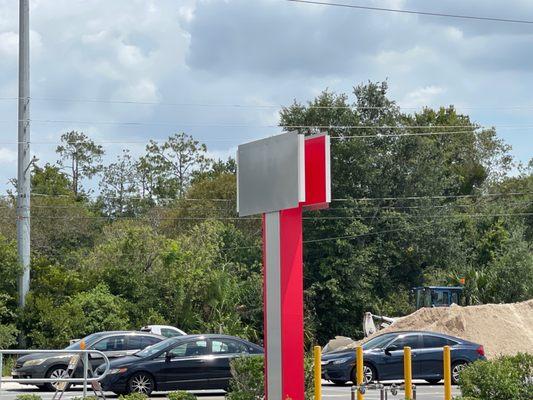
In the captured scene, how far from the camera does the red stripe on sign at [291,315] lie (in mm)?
13586

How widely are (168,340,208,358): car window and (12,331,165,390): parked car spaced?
2.75m

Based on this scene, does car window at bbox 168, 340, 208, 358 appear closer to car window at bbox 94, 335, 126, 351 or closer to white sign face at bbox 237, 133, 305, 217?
car window at bbox 94, 335, 126, 351

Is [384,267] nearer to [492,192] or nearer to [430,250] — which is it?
[430,250]

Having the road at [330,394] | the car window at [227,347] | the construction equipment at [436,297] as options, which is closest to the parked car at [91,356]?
the road at [330,394]

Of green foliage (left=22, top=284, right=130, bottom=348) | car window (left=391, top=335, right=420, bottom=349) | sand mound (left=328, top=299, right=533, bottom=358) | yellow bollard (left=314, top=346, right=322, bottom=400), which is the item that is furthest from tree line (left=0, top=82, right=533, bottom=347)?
yellow bollard (left=314, top=346, right=322, bottom=400)

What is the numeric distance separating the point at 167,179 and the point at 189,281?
3760 centimetres

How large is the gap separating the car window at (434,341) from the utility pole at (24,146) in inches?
722

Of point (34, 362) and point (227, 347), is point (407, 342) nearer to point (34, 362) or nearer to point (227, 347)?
point (227, 347)

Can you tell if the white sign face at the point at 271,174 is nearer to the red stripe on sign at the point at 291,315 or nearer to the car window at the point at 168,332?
the red stripe on sign at the point at 291,315

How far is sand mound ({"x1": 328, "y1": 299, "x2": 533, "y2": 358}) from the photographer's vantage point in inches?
1443

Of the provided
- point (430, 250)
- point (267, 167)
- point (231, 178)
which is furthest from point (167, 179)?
point (267, 167)

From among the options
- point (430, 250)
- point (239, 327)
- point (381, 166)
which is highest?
point (381, 166)

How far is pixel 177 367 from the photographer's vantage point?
2347 cm

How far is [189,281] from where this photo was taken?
4541 centimetres
